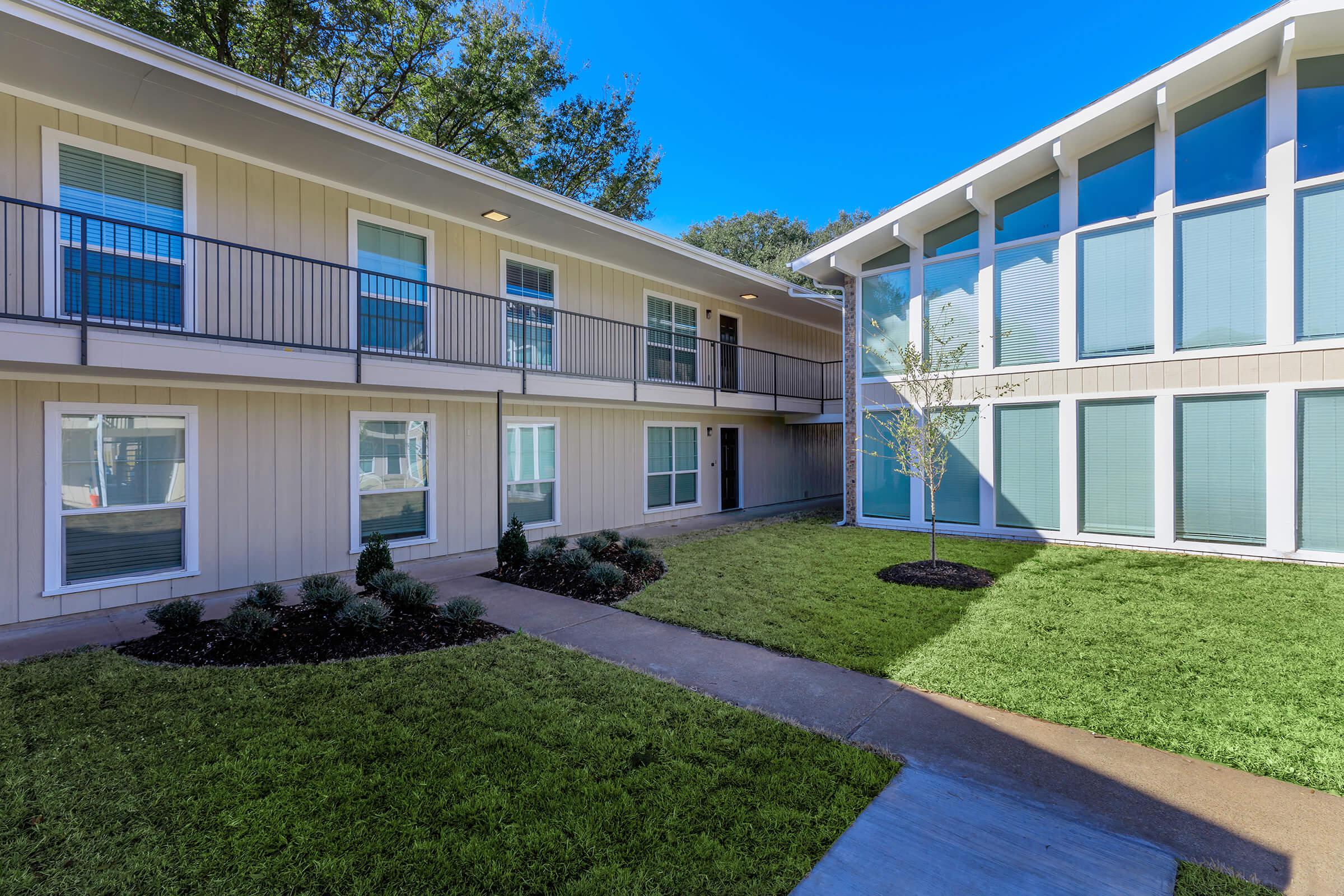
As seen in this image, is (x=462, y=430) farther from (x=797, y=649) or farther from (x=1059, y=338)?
(x=1059, y=338)

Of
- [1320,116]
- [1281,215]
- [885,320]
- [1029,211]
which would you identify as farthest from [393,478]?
[1320,116]

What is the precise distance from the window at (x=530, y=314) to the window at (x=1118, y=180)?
8525 millimetres

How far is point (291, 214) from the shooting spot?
7414 millimetres

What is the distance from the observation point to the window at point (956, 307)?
33.3ft

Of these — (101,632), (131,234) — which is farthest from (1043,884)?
(131,234)

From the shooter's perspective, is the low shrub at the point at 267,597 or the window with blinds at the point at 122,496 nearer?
the low shrub at the point at 267,597

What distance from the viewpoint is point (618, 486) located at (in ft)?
38.4

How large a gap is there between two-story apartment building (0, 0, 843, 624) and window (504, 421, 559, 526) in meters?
0.03

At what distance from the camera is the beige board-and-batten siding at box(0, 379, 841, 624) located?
5770 millimetres

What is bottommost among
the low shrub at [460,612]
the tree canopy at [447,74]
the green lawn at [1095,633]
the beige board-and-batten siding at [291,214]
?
the green lawn at [1095,633]

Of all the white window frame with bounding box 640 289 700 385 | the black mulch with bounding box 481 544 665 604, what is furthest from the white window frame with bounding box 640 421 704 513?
the black mulch with bounding box 481 544 665 604

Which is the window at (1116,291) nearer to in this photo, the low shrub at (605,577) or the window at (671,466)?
the window at (671,466)

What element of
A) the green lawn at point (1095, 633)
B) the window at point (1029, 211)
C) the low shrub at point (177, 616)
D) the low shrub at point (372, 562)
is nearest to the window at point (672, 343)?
the green lawn at point (1095, 633)

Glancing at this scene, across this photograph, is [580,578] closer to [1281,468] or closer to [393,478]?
[393,478]
